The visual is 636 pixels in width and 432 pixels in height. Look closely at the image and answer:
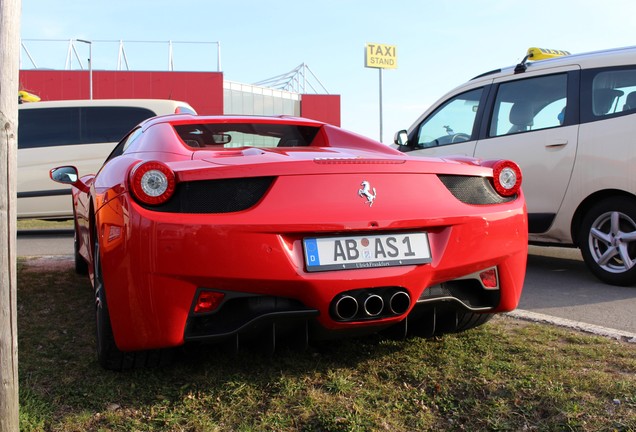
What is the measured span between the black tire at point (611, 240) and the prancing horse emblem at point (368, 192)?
290 cm

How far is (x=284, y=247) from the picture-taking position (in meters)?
2.35

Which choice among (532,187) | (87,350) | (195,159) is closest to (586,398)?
(195,159)

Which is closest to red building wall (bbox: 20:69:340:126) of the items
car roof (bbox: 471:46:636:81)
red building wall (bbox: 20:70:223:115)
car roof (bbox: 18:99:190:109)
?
red building wall (bbox: 20:70:223:115)

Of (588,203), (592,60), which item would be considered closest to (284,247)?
(588,203)

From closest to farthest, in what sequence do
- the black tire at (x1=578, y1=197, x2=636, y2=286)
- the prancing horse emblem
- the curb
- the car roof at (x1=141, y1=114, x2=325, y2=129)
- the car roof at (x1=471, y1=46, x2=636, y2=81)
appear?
the prancing horse emblem
the curb
the car roof at (x1=141, y1=114, x2=325, y2=129)
the black tire at (x1=578, y1=197, x2=636, y2=286)
the car roof at (x1=471, y1=46, x2=636, y2=81)

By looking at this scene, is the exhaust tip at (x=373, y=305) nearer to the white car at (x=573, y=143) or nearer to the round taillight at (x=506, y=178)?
the round taillight at (x=506, y=178)

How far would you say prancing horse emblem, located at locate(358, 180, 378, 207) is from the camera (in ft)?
8.17

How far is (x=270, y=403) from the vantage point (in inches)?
94.4

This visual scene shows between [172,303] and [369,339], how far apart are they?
4.02 feet

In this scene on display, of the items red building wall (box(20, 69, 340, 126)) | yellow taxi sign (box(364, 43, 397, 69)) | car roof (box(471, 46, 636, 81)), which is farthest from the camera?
red building wall (box(20, 69, 340, 126))

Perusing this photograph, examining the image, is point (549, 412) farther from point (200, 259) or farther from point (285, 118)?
point (285, 118)

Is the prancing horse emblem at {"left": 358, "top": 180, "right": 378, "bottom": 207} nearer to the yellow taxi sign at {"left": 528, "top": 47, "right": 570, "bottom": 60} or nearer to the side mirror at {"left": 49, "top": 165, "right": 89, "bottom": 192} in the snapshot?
the side mirror at {"left": 49, "top": 165, "right": 89, "bottom": 192}

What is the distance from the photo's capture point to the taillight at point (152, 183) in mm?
2338

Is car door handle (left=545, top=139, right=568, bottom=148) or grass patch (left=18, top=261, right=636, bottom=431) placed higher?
car door handle (left=545, top=139, right=568, bottom=148)
